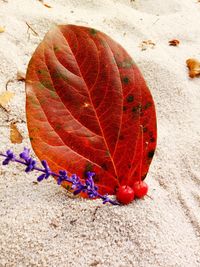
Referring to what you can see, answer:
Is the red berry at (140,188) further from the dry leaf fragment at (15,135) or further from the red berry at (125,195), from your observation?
the dry leaf fragment at (15,135)

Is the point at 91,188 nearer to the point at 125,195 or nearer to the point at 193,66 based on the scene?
the point at 125,195

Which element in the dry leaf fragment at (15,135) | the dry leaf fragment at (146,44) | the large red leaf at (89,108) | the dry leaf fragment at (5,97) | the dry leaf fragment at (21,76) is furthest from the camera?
the dry leaf fragment at (146,44)

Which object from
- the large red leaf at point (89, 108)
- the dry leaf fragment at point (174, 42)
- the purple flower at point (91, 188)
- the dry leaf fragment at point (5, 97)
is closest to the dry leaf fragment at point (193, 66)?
the dry leaf fragment at point (174, 42)

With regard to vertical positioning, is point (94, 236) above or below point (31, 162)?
below

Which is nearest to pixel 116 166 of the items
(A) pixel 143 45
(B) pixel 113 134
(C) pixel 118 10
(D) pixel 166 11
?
(B) pixel 113 134

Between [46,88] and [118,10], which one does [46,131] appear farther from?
[118,10]

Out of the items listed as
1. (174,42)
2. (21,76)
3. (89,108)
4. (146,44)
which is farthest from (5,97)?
(174,42)

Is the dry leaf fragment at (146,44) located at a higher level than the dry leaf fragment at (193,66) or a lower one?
lower
